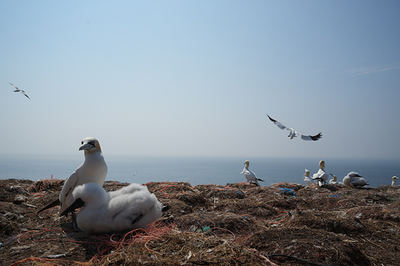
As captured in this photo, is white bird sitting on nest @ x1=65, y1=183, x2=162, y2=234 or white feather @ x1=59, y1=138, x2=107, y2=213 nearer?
white bird sitting on nest @ x1=65, y1=183, x2=162, y2=234

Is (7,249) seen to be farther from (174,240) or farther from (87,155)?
(174,240)

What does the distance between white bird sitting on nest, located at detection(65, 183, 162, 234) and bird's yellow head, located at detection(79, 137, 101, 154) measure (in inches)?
44.1

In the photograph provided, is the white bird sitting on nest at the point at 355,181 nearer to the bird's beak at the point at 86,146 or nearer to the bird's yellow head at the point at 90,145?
the bird's yellow head at the point at 90,145

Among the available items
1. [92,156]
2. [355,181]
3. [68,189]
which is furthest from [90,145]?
[355,181]

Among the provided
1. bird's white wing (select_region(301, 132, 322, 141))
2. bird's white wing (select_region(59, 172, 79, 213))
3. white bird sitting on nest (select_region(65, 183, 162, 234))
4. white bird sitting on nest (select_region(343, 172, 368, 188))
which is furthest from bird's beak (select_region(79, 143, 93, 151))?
white bird sitting on nest (select_region(343, 172, 368, 188))

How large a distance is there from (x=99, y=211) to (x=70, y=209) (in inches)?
27.6

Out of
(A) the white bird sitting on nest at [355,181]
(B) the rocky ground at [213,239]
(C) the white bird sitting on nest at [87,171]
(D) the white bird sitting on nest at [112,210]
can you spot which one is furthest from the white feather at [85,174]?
(A) the white bird sitting on nest at [355,181]

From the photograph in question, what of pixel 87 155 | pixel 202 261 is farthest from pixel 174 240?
pixel 87 155

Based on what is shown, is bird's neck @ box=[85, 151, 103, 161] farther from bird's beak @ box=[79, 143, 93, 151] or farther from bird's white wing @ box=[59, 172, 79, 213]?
bird's white wing @ box=[59, 172, 79, 213]

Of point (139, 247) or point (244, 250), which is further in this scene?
point (139, 247)

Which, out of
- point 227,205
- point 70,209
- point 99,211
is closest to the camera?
point 99,211

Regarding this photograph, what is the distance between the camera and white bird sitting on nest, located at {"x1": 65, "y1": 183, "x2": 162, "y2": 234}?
15.1 feet

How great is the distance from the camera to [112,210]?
468 cm

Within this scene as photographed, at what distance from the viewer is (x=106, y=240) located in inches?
173
